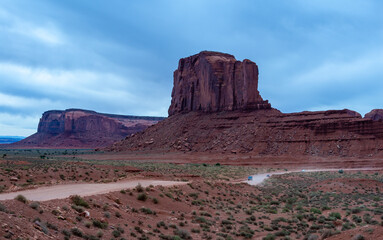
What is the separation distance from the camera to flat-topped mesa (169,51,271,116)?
78438mm

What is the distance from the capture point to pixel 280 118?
7231 centimetres

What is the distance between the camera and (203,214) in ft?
55.7

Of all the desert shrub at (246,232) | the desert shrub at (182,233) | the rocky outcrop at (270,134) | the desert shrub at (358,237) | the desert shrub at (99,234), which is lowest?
the desert shrub at (246,232)

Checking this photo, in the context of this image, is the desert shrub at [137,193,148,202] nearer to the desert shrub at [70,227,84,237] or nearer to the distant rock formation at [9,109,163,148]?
the desert shrub at [70,227,84,237]

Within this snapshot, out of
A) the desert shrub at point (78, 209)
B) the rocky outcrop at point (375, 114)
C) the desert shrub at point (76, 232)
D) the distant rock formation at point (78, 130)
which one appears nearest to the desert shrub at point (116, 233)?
the desert shrub at point (76, 232)

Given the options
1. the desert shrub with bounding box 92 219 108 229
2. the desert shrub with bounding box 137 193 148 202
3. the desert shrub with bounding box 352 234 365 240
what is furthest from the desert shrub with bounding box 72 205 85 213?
the desert shrub with bounding box 352 234 365 240

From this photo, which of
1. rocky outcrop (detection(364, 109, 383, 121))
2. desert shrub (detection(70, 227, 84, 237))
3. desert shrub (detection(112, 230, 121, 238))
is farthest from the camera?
rocky outcrop (detection(364, 109, 383, 121))

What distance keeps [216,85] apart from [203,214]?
69.2m

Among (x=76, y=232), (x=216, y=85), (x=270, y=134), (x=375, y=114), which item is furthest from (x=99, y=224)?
(x=375, y=114)

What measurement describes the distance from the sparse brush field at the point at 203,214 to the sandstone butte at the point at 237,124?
36271 mm

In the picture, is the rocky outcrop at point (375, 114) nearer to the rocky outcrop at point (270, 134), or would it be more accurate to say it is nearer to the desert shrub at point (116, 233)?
the rocky outcrop at point (270, 134)

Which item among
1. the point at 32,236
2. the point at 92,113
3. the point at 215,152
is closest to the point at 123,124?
the point at 92,113

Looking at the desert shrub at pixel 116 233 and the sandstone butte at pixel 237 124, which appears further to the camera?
the sandstone butte at pixel 237 124

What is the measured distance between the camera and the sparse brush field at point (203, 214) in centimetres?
984
